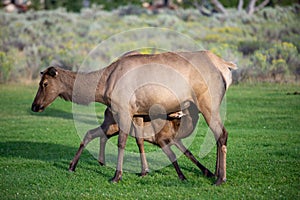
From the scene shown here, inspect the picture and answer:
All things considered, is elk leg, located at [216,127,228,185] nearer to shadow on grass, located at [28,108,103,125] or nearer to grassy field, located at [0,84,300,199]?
grassy field, located at [0,84,300,199]

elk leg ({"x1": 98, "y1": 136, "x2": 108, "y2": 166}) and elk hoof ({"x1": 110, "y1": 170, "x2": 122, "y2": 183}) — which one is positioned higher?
elk hoof ({"x1": 110, "y1": 170, "x2": 122, "y2": 183})

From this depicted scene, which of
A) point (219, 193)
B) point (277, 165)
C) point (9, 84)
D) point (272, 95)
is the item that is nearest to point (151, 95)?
point (219, 193)

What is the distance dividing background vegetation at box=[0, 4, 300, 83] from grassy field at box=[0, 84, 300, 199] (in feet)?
16.5

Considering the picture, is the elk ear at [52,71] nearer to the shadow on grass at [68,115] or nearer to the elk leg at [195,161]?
the elk leg at [195,161]

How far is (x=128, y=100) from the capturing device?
900 centimetres

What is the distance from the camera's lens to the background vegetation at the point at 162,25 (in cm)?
2162

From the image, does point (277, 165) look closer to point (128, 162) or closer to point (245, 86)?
point (128, 162)

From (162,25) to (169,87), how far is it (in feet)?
89.2

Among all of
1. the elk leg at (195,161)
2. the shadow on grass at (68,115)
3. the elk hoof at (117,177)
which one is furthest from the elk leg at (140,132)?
the shadow on grass at (68,115)

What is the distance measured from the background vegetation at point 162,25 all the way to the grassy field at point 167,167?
504cm

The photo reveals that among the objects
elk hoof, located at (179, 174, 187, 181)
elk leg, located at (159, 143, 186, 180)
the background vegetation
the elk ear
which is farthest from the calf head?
the background vegetation

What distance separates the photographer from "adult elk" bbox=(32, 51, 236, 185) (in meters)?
8.84

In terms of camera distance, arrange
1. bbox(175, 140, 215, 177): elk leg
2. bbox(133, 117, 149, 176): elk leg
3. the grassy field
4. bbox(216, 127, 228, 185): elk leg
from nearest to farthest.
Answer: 1. the grassy field
2. bbox(216, 127, 228, 185): elk leg
3. bbox(175, 140, 215, 177): elk leg
4. bbox(133, 117, 149, 176): elk leg

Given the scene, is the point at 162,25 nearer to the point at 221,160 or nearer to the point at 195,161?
the point at 195,161
